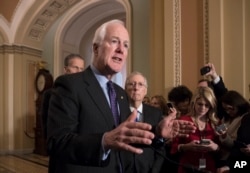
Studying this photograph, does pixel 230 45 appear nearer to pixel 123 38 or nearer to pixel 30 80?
pixel 123 38

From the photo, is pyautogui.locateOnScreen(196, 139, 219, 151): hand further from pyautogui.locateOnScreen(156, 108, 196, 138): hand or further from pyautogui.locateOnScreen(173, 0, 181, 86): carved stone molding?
pyautogui.locateOnScreen(173, 0, 181, 86): carved stone molding

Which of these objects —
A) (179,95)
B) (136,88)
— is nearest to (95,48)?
(136,88)

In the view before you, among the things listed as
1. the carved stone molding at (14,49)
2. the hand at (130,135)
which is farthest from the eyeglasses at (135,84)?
the carved stone molding at (14,49)

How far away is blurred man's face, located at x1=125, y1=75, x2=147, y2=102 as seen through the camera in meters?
2.79

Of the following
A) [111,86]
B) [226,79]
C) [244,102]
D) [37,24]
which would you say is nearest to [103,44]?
[111,86]

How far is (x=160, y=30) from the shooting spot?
4.49m

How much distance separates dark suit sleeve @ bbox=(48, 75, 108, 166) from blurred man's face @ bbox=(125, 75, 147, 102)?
1.27 metres

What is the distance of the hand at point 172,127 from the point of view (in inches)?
57.9

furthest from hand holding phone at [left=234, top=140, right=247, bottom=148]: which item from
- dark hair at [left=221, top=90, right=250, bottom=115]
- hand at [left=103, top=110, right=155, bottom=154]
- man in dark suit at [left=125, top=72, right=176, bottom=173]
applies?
hand at [left=103, top=110, right=155, bottom=154]

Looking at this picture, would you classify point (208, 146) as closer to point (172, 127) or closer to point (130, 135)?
point (172, 127)

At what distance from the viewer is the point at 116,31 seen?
5.09 ft

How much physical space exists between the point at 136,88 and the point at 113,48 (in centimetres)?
128

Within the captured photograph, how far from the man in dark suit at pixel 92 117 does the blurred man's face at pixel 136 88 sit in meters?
1.08

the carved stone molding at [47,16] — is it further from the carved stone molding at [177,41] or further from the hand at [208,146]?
the hand at [208,146]
